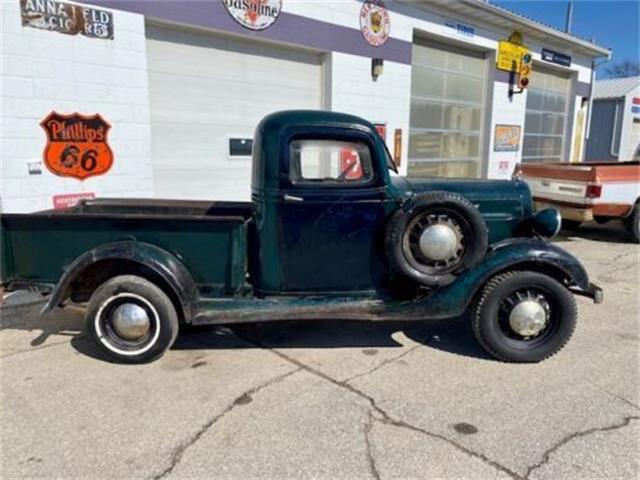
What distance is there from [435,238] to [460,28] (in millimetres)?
8166

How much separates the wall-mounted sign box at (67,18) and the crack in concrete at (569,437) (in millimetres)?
6170

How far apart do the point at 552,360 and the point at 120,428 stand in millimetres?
3170

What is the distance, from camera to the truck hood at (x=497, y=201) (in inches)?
157

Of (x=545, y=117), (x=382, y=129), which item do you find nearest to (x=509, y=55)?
(x=545, y=117)

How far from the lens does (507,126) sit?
38.5 feet

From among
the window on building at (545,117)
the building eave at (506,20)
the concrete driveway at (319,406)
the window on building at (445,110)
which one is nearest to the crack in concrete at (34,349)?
the concrete driveway at (319,406)

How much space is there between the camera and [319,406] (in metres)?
3.01

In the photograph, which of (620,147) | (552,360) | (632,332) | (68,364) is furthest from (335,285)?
(620,147)

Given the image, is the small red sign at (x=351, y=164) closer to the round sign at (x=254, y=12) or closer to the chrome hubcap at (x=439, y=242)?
the chrome hubcap at (x=439, y=242)

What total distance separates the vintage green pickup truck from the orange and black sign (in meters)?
2.34

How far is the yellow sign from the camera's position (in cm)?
1098

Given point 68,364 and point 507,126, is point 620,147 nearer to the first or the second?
point 507,126

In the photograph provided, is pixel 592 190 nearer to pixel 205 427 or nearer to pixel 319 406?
pixel 319 406

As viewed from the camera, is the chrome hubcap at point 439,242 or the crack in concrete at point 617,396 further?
the chrome hubcap at point 439,242
